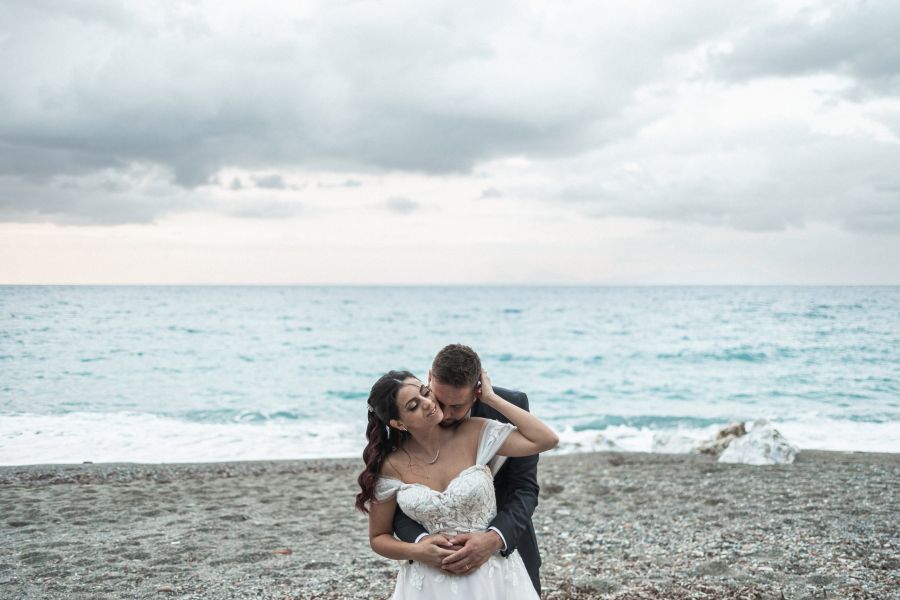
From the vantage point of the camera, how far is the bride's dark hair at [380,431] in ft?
10.6

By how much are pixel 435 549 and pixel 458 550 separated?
11cm

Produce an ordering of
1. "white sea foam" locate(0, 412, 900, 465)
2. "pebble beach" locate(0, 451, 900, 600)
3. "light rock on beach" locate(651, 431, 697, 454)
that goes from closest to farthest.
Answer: "pebble beach" locate(0, 451, 900, 600)
"light rock on beach" locate(651, 431, 697, 454)
"white sea foam" locate(0, 412, 900, 465)

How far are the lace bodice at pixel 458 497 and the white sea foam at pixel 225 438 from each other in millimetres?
11523

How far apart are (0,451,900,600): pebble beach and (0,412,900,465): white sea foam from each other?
281 cm

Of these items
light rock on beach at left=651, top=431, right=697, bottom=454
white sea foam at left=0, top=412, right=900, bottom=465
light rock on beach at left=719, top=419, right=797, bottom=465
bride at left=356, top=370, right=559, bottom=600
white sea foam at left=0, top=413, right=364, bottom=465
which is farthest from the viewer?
white sea foam at left=0, top=412, right=900, bottom=465

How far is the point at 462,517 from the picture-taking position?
329 centimetres

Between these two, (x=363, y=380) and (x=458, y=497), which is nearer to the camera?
(x=458, y=497)

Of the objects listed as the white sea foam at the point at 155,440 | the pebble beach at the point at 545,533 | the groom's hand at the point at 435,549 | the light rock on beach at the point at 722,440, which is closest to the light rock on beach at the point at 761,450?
the pebble beach at the point at 545,533

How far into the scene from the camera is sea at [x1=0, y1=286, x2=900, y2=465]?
16062 millimetres

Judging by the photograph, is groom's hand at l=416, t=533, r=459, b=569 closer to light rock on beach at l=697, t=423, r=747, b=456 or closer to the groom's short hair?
the groom's short hair

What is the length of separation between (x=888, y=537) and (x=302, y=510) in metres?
6.78

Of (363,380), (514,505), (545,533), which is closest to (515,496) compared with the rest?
(514,505)

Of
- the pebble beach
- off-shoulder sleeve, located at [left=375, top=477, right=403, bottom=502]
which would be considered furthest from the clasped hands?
the pebble beach

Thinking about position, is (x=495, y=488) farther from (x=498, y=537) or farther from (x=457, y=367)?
(x=457, y=367)
